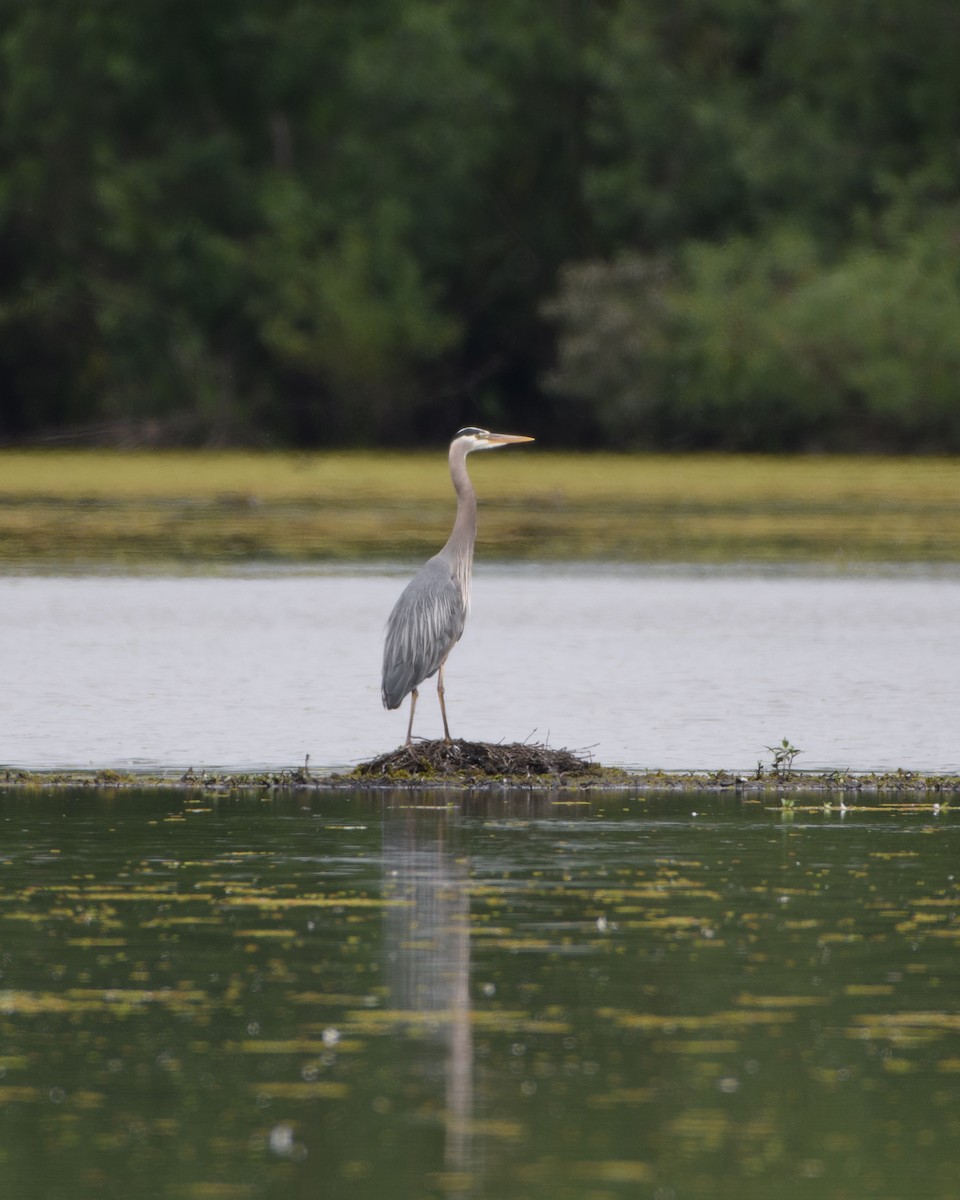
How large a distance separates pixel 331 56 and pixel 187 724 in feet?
136

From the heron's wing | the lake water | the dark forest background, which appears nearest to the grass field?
the dark forest background

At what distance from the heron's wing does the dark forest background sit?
33413mm

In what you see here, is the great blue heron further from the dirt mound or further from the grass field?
the grass field

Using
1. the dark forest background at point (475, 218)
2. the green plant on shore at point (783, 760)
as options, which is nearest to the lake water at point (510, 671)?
the green plant on shore at point (783, 760)

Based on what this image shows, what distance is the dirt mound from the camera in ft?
34.0

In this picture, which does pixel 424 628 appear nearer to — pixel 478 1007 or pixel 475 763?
pixel 475 763

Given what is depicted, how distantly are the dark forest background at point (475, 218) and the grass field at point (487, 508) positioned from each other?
176 centimetres

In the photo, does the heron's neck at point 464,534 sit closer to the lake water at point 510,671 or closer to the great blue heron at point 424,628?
the great blue heron at point 424,628

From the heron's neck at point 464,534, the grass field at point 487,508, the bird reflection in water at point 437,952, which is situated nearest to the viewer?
the bird reflection in water at point 437,952

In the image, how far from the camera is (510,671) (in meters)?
15.1

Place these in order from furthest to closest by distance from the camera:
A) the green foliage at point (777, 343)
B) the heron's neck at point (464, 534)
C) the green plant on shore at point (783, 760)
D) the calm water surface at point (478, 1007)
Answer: the green foliage at point (777, 343) → the heron's neck at point (464, 534) → the green plant on shore at point (783, 760) → the calm water surface at point (478, 1007)

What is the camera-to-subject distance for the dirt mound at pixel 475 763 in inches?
408

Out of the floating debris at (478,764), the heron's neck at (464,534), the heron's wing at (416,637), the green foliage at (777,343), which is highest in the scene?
the green foliage at (777,343)

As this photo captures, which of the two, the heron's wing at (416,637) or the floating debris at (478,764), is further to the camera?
the heron's wing at (416,637)
